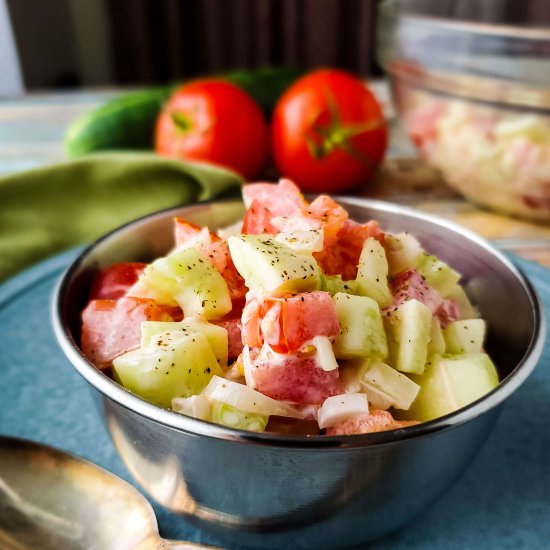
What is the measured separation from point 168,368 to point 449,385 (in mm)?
274

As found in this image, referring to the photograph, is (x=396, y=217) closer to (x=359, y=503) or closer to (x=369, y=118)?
(x=359, y=503)

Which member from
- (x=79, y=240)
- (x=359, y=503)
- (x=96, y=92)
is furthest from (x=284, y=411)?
(x=96, y=92)

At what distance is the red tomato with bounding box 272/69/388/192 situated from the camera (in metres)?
1.53

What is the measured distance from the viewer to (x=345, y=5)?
10.3 feet

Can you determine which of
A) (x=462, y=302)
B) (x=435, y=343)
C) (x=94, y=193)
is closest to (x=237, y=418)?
(x=435, y=343)

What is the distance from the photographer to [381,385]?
25.0 inches

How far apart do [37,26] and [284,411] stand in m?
3.01

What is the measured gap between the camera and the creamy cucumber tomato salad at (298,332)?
62 cm

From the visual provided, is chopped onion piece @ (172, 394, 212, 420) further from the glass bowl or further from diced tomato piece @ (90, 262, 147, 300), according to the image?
the glass bowl

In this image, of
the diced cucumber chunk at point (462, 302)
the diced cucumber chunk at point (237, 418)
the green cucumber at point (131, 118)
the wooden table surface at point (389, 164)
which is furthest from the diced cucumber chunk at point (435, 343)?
the green cucumber at point (131, 118)

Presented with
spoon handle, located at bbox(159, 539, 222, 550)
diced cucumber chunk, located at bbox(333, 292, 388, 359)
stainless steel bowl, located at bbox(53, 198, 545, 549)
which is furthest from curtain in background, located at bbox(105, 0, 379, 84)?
spoon handle, located at bbox(159, 539, 222, 550)

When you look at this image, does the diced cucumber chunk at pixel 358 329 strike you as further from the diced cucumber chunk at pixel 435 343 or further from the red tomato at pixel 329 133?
the red tomato at pixel 329 133

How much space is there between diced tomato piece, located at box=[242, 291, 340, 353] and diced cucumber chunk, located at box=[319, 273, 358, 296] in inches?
2.1

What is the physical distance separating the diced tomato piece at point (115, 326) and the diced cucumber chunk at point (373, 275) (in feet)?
0.72
